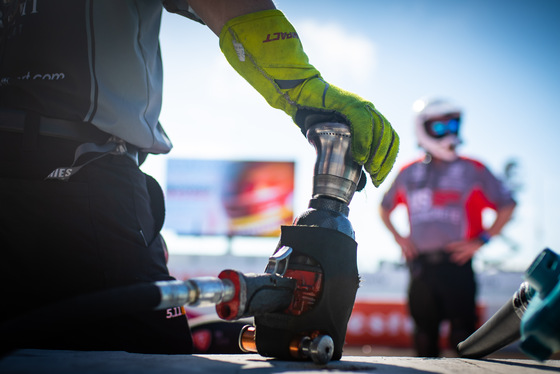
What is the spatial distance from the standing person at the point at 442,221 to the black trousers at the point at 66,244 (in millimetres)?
3260

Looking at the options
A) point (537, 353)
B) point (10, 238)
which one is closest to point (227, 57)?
point (10, 238)

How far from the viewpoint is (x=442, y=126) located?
15.1 feet

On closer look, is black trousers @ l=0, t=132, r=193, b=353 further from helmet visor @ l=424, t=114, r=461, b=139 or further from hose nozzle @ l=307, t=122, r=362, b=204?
helmet visor @ l=424, t=114, r=461, b=139

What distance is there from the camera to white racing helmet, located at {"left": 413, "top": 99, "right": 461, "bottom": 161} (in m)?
4.49

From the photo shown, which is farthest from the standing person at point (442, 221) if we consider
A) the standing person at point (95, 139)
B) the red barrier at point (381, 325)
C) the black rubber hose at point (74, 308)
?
the red barrier at point (381, 325)

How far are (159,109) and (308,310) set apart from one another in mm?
840

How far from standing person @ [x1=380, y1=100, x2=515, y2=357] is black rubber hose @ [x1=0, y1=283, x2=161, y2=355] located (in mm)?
3633

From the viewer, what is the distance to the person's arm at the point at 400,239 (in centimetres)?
427

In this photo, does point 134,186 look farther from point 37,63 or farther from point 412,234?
point 412,234

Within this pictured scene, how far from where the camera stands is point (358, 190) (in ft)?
4.59

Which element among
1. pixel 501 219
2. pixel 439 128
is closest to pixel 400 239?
pixel 501 219

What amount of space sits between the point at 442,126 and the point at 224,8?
3824 mm

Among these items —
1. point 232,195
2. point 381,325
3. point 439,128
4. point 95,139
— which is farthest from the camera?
point 232,195

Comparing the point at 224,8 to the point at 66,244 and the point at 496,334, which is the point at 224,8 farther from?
the point at 496,334
